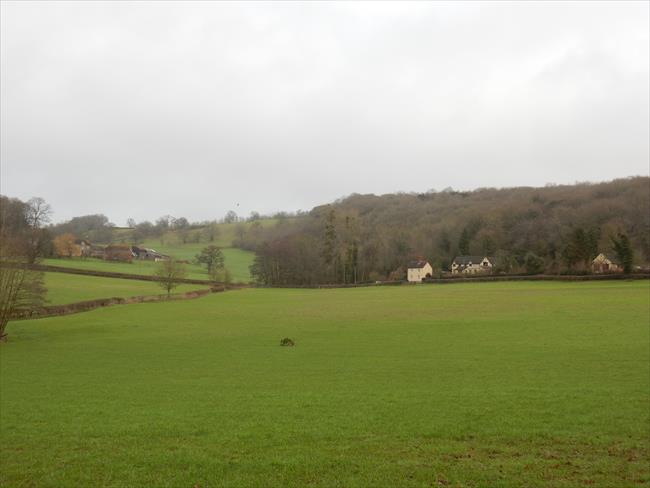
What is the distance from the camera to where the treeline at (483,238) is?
9651 cm

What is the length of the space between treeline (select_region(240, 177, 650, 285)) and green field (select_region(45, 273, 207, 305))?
31.0 metres

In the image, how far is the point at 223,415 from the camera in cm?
1414

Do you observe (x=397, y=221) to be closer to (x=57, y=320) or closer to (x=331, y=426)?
(x=57, y=320)

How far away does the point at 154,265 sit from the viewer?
13238 centimetres

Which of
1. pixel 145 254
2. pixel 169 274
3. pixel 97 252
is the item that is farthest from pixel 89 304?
pixel 145 254

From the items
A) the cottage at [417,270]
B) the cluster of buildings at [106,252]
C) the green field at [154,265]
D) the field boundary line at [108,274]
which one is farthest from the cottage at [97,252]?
the cottage at [417,270]

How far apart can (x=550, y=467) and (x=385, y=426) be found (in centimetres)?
414

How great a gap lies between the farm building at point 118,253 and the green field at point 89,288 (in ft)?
151

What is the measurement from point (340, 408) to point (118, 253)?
139036mm

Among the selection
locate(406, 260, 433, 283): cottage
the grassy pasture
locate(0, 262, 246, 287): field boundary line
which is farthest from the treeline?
locate(0, 262, 246, 287): field boundary line

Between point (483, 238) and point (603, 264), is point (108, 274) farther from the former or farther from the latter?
A: point (603, 264)

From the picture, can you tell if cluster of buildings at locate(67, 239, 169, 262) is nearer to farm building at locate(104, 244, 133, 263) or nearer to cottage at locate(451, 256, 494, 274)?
farm building at locate(104, 244, 133, 263)

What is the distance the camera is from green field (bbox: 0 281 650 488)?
9273mm

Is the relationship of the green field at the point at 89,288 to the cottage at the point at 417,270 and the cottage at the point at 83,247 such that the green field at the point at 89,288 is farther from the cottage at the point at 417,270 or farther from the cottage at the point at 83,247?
the cottage at the point at 417,270
